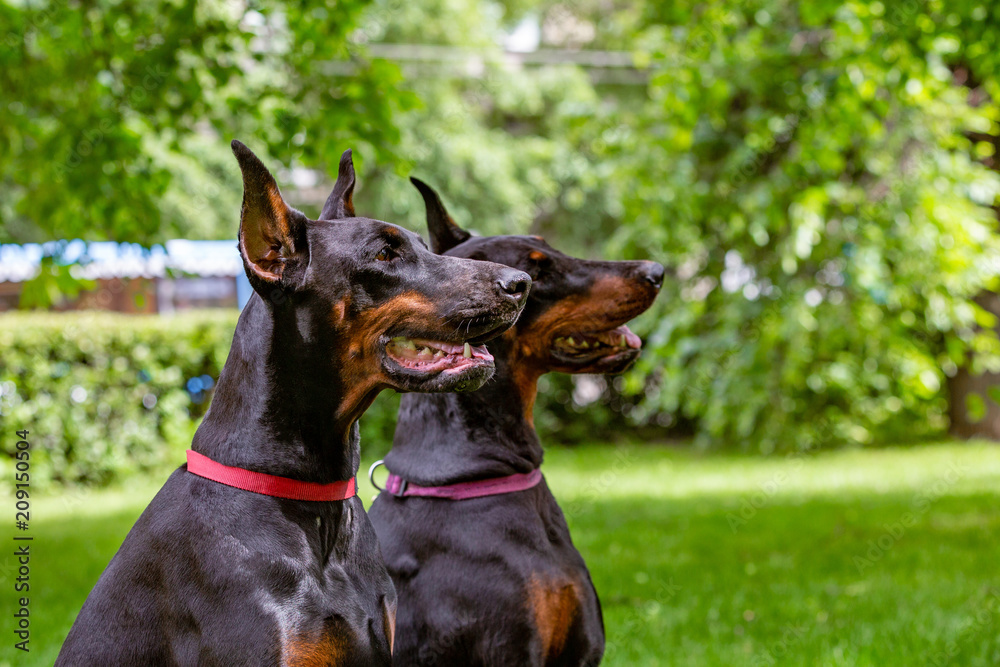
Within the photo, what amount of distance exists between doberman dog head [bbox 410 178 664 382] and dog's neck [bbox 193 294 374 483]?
93cm

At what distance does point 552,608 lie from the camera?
2.91 m

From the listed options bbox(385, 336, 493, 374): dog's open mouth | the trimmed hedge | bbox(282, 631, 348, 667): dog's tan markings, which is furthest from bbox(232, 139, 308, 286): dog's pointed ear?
the trimmed hedge

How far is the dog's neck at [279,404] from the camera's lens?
2.40 meters

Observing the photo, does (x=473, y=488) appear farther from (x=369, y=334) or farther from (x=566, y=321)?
(x=369, y=334)

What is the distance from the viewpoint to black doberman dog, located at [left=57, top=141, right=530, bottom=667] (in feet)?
7.32

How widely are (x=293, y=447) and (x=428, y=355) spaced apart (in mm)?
437

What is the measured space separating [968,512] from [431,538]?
21.7 feet

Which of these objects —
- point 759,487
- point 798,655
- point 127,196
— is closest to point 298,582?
point 798,655

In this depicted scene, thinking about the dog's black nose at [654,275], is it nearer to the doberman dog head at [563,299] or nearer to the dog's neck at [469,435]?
the doberman dog head at [563,299]

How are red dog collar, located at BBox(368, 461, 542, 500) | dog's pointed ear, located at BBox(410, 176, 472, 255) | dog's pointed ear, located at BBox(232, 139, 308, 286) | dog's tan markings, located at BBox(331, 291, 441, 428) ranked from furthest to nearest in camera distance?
dog's pointed ear, located at BBox(410, 176, 472, 255), red dog collar, located at BBox(368, 461, 542, 500), dog's tan markings, located at BBox(331, 291, 441, 428), dog's pointed ear, located at BBox(232, 139, 308, 286)

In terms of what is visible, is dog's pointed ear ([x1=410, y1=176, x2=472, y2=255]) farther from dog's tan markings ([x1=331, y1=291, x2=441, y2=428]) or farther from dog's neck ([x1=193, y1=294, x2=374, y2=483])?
dog's neck ([x1=193, y1=294, x2=374, y2=483])

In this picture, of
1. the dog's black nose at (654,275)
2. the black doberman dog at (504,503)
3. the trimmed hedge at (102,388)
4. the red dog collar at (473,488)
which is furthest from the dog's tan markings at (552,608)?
the trimmed hedge at (102,388)

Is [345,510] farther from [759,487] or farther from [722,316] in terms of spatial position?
[722,316]

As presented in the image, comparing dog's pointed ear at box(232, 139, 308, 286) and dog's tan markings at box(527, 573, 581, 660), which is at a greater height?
dog's pointed ear at box(232, 139, 308, 286)
